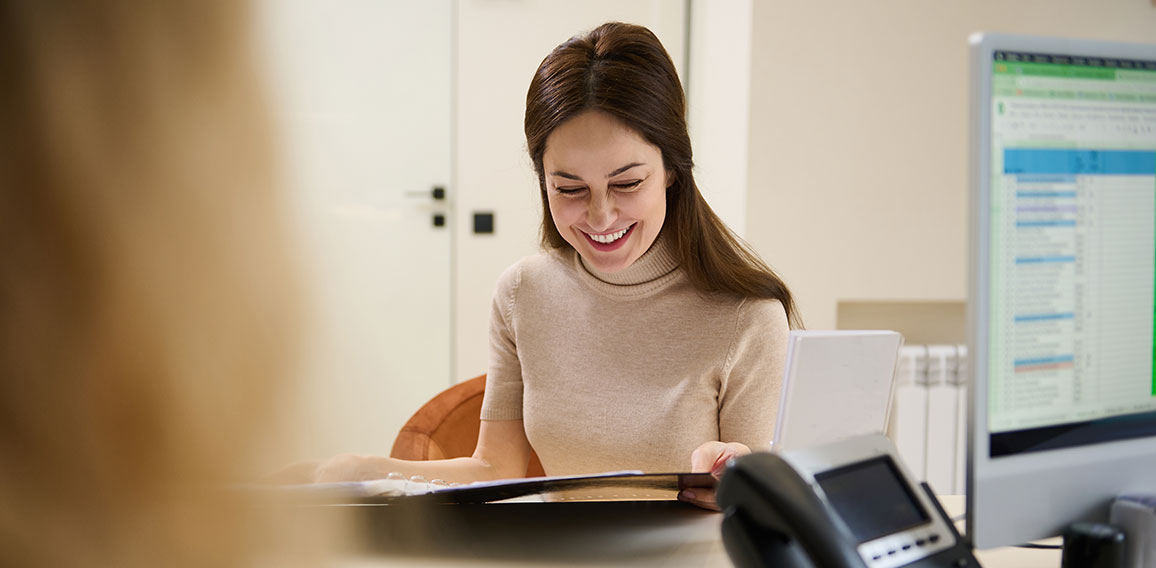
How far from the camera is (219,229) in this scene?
26 centimetres

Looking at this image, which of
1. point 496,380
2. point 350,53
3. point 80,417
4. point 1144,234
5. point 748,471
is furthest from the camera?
point 350,53

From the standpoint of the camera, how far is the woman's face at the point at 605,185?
53.7 inches

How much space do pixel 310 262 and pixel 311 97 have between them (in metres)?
0.07

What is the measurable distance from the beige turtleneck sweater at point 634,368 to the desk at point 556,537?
16.6 inches

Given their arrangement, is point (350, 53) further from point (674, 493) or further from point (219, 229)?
point (219, 229)

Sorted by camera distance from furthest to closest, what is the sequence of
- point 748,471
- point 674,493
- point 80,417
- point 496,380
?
point 496,380, point 674,493, point 748,471, point 80,417

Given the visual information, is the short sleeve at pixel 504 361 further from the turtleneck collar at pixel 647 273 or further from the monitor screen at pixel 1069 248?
the monitor screen at pixel 1069 248

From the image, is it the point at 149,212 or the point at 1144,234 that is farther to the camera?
the point at 1144,234

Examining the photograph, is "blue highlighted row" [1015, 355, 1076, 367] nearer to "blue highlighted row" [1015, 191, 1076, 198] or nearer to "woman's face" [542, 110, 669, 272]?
"blue highlighted row" [1015, 191, 1076, 198]

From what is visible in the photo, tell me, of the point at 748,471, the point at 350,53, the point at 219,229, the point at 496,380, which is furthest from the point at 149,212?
the point at 350,53

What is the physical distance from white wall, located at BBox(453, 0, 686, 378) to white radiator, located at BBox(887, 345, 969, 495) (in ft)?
4.26

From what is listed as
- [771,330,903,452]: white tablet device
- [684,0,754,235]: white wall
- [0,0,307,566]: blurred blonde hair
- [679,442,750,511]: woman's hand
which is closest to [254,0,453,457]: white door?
[684,0,754,235]: white wall

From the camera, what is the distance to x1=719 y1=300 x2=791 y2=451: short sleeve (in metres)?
1.39

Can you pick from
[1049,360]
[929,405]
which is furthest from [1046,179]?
[929,405]
